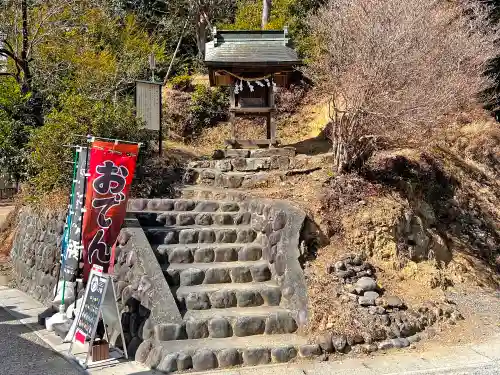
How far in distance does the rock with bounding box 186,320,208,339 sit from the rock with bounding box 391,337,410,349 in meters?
2.42

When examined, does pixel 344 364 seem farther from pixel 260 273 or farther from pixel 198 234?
pixel 198 234

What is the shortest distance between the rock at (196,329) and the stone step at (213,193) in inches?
127

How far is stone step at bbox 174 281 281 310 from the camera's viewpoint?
6.33 meters

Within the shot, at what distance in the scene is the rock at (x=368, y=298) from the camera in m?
6.45

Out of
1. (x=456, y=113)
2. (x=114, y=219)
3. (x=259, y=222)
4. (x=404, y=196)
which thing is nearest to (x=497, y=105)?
(x=456, y=113)

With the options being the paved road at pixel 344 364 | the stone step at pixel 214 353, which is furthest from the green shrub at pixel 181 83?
the stone step at pixel 214 353

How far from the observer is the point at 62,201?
858cm

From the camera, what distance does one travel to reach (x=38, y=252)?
923 centimetres

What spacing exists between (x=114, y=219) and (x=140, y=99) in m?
5.64

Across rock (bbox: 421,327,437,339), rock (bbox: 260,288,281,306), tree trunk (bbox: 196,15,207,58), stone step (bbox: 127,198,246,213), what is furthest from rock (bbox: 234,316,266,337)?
tree trunk (bbox: 196,15,207,58)

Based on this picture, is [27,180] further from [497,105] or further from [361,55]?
[497,105]

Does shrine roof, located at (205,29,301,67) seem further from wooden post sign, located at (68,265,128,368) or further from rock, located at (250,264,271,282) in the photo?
wooden post sign, located at (68,265,128,368)

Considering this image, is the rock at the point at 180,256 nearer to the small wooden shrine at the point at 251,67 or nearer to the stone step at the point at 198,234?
the stone step at the point at 198,234

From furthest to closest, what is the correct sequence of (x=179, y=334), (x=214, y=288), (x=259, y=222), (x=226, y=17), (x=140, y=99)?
1. (x=226, y=17)
2. (x=140, y=99)
3. (x=259, y=222)
4. (x=214, y=288)
5. (x=179, y=334)
